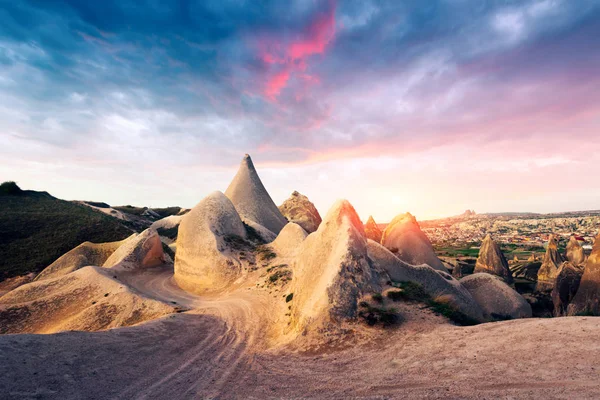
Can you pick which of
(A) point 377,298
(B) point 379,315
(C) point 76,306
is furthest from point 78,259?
(B) point 379,315

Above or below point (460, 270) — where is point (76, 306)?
above

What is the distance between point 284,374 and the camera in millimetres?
11688

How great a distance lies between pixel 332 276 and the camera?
655 inches

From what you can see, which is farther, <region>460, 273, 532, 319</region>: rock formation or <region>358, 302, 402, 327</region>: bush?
<region>460, 273, 532, 319</region>: rock formation

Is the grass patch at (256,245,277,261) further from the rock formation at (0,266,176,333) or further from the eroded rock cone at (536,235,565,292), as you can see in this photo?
the eroded rock cone at (536,235,565,292)

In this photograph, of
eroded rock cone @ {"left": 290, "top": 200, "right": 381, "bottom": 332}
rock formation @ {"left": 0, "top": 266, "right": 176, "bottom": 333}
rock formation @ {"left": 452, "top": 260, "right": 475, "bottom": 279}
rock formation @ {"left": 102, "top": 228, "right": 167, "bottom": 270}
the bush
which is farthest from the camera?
rock formation @ {"left": 452, "top": 260, "right": 475, "bottom": 279}

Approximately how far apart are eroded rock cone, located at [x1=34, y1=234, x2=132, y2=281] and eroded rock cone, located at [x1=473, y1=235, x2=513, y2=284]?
6028 cm

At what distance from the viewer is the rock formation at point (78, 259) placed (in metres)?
35.8

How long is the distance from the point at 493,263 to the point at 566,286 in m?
17.1

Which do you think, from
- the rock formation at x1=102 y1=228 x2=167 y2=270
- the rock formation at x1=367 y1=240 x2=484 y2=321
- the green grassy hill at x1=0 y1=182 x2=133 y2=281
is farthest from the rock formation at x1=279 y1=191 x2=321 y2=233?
the rock formation at x1=367 y1=240 x2=484 y2=321

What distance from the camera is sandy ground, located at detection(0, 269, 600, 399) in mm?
8336

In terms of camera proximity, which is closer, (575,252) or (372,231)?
(575,252)

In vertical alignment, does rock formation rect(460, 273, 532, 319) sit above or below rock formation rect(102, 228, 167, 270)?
below

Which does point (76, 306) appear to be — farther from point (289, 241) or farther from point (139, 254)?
point (289, 241)
